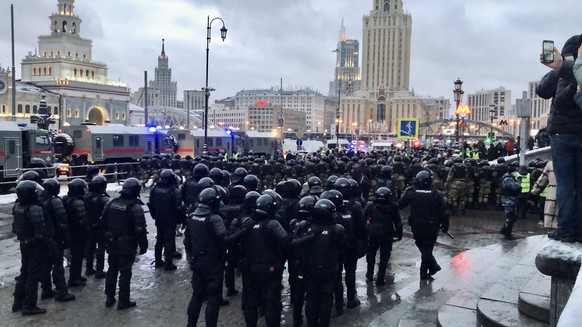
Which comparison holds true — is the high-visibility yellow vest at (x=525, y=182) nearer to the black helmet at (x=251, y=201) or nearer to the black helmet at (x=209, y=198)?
the black helmet at (x=251, y=201)

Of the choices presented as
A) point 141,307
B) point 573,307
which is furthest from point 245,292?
point 573,307

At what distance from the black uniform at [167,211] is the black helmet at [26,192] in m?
2.65

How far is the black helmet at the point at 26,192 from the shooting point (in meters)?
7.48

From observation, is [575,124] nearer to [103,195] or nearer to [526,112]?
[103,195]

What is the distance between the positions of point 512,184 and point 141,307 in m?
8.69

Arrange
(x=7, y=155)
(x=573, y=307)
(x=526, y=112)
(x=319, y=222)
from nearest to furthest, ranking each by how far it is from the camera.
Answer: (x=573, y=307) < (x=319, y=222) < (x=526, y=112) < (x=7, y=155)

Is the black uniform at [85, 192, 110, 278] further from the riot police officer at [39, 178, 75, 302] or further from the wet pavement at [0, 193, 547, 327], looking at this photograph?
the riot police officer at [39, 178, 75, 302]

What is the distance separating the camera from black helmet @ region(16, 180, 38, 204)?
24.6 feet

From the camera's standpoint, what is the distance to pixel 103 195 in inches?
375

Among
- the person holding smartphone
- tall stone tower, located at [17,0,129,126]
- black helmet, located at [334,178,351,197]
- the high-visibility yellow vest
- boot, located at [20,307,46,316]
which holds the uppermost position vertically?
tall stone tower, located at [17,0,129,126]

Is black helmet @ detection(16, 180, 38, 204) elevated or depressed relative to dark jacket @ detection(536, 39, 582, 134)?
depressed

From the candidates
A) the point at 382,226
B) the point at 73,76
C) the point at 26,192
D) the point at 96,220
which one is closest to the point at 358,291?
the point at 382,226

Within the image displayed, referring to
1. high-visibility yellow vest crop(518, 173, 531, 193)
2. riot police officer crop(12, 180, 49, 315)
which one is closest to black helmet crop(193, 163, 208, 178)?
riot police officer crop(12, 180, 49, 315)

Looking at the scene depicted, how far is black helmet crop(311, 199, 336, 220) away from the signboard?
47.2 feet
